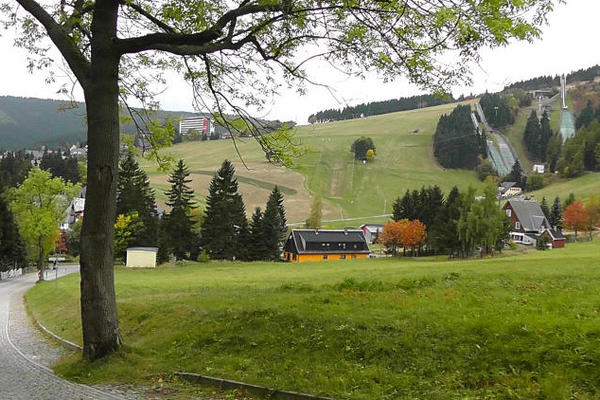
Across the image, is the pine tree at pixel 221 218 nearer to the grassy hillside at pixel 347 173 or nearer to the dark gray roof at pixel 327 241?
the dark gray roof at pixel 327 241

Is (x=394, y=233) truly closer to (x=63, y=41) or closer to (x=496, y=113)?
(x=63, y=41)

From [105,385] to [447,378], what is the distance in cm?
562

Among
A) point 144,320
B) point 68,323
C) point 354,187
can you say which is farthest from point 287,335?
point 354,187

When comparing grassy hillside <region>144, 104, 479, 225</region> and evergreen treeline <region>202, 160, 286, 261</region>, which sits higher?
grassy hillside <region>144, 104, 479, 225</region>

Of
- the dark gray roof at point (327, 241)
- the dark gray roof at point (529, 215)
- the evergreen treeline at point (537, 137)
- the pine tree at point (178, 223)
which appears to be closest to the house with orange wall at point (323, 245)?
the dark gray roof at point (327, 241)

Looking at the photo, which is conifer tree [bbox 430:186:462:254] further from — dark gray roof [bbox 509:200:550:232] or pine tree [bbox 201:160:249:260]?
dark gray roof [bbox 509:200:550:232]

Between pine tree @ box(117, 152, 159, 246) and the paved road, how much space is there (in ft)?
127

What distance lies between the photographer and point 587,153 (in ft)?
442

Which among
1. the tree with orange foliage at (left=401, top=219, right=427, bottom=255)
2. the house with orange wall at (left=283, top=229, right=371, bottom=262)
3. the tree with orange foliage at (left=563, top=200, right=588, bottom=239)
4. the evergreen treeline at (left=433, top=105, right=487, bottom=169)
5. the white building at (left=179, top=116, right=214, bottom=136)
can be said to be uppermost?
the evergreen treeline at (left=433, top=105, right=487, bottom=169)

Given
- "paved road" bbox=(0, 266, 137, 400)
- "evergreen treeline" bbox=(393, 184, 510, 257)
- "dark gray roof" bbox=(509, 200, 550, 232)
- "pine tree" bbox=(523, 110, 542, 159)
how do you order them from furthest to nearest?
"pine tree" bbox=(523, 110, 542, 159) < "dark gray roof" bbox=(509, 200, 550, 232) < "evergreen treeline" bbox=(393, 184, 510, 257) < "paved road" bbox=(0, 266, 137, 400)

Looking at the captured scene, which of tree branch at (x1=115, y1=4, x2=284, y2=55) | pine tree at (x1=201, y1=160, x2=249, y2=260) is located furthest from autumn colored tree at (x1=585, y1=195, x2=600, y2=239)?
tree branch at (x1=115, y1=4, x2=284, y2=55)

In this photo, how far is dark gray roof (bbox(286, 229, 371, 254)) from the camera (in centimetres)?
7421

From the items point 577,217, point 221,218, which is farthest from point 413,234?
point 577,217

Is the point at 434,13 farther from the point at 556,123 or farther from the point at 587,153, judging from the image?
the point at 556,123
